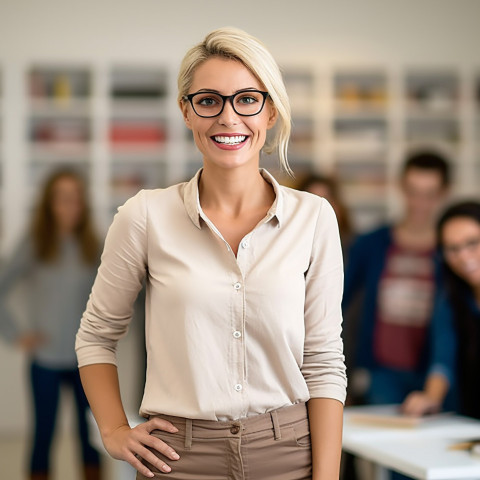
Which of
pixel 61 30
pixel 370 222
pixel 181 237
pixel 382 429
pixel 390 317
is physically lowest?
pixel 382 429

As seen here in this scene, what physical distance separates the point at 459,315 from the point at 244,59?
5.63 ft

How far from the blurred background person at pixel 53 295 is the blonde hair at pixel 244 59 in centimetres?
250

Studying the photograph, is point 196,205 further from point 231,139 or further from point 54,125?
point 54,125

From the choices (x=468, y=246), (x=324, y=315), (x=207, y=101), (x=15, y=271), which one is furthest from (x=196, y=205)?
(x=15, y=271)

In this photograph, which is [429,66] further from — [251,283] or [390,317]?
[251,283]

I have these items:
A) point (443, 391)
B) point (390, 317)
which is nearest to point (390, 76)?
point (390, 317)

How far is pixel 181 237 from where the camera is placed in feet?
4.46

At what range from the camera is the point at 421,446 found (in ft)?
7.36

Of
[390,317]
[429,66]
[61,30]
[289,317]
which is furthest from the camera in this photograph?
[429,66]

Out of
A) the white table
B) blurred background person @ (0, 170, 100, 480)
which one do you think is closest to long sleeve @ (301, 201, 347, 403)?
the white table

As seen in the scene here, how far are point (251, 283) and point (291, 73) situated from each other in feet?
14.5

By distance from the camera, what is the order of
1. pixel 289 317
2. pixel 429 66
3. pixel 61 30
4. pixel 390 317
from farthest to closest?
pixel 429 66, pixel 61 30, pixel 390 317, pixel 289 317

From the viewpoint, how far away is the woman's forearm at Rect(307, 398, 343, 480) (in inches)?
53.1

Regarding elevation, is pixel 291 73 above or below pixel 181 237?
above
